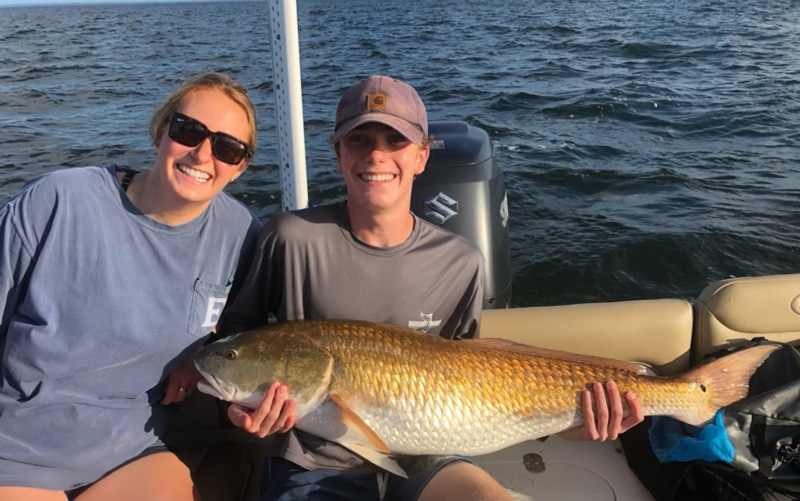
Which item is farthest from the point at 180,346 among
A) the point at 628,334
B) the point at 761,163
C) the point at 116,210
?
the point at 761,163

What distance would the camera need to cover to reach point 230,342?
8.56 ft

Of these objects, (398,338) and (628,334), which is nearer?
(398,338)

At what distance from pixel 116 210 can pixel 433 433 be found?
1629mm


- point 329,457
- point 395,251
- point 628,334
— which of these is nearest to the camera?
point 329,457

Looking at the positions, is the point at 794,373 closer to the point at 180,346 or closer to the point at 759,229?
the point at 180,346

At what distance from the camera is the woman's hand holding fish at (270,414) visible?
2.42m

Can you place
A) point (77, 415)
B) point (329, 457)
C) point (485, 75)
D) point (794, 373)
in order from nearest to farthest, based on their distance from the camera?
point (77, 415) < point (329, 457) < point (794, 373) < point (485, 75)

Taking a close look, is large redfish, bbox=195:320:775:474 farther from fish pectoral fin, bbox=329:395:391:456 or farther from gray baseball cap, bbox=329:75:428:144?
gray baseball cap, bbox=329:75:428:144

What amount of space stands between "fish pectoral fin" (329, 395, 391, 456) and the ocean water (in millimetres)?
4659

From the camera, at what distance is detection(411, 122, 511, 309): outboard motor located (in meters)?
4.20

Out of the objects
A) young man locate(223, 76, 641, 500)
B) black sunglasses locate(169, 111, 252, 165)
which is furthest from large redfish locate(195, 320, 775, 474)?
black sunglasses locate(169, 111, 252, 165)

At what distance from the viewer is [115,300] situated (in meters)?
2.46

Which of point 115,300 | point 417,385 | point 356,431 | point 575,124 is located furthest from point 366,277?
point 575,124

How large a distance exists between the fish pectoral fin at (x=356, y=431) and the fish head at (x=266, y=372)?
98 millimetres
